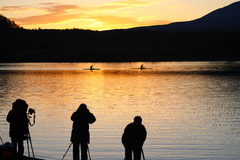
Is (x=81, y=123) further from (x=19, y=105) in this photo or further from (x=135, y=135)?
(x=19, y=105)

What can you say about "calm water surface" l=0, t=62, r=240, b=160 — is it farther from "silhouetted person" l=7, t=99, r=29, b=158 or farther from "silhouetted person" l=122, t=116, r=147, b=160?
"silhouetted person" l=122, t=116, r=147, b=160

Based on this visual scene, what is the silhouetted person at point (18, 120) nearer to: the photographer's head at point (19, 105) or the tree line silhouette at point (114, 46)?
the photographer's head at point (19, 105)

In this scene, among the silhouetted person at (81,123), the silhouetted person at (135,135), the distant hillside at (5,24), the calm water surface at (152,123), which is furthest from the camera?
the distant hillside at (5,24)

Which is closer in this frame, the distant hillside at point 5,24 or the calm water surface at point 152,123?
the calm water surface at point 152,123

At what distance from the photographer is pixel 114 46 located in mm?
146500

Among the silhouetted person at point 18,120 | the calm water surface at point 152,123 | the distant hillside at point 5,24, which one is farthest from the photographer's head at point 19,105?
the distant hillside at point 5,24

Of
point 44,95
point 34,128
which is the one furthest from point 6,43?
point 34,128

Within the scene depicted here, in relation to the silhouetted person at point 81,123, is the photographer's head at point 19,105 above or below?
above

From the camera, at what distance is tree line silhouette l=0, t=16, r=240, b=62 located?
385 ft

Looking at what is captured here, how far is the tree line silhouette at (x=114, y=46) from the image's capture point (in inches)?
4626

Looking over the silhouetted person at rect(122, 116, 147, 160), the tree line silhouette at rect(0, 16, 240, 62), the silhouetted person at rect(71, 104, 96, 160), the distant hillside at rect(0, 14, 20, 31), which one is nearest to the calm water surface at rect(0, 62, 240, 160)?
the silhouetted person at rect(71, 104, 96, 160)

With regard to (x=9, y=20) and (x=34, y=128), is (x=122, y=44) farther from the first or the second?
(x=34, y=128)

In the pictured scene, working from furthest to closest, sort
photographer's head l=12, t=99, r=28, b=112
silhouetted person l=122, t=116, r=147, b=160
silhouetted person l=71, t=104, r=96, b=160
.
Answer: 1. photographer's head l=12, t=99, r=28, b=112
2. silhouetted person l=71, t=104, r=96, b=160
3. silhouetted person l=122, t=116, r=147, b=160

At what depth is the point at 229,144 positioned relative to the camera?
1581 centimetres
